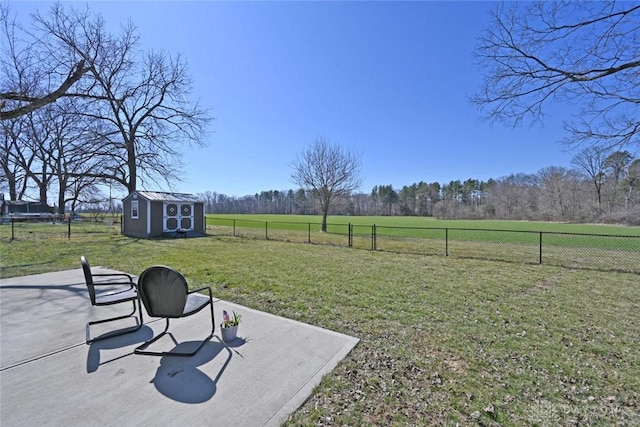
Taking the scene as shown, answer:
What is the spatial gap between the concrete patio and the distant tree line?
2143cm

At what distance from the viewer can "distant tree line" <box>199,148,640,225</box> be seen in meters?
36.8

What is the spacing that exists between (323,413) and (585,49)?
730cm

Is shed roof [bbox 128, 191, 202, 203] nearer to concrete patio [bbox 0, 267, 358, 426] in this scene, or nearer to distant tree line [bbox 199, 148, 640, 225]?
distant tree line [bbox 199, 148, 640, 225]

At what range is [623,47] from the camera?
470 centimetres

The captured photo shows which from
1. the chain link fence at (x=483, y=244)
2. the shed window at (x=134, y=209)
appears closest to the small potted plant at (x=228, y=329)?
the chain link fence at (x=483, y=244)

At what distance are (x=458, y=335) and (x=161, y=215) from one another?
16.4 metres

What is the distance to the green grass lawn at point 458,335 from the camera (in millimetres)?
2002

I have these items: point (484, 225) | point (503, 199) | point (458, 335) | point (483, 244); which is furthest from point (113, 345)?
point (503, 199)

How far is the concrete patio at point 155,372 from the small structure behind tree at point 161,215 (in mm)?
12772

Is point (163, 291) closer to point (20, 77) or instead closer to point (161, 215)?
point (20, 77)

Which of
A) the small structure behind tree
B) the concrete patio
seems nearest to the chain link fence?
the small structure behind tree

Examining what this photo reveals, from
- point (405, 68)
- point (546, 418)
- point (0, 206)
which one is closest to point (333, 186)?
point (405, 68)

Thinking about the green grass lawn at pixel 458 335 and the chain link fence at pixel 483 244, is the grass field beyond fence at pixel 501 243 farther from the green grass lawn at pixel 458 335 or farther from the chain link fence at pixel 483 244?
the green grass lawn at pixel 458 335

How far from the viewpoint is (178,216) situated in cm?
1619
